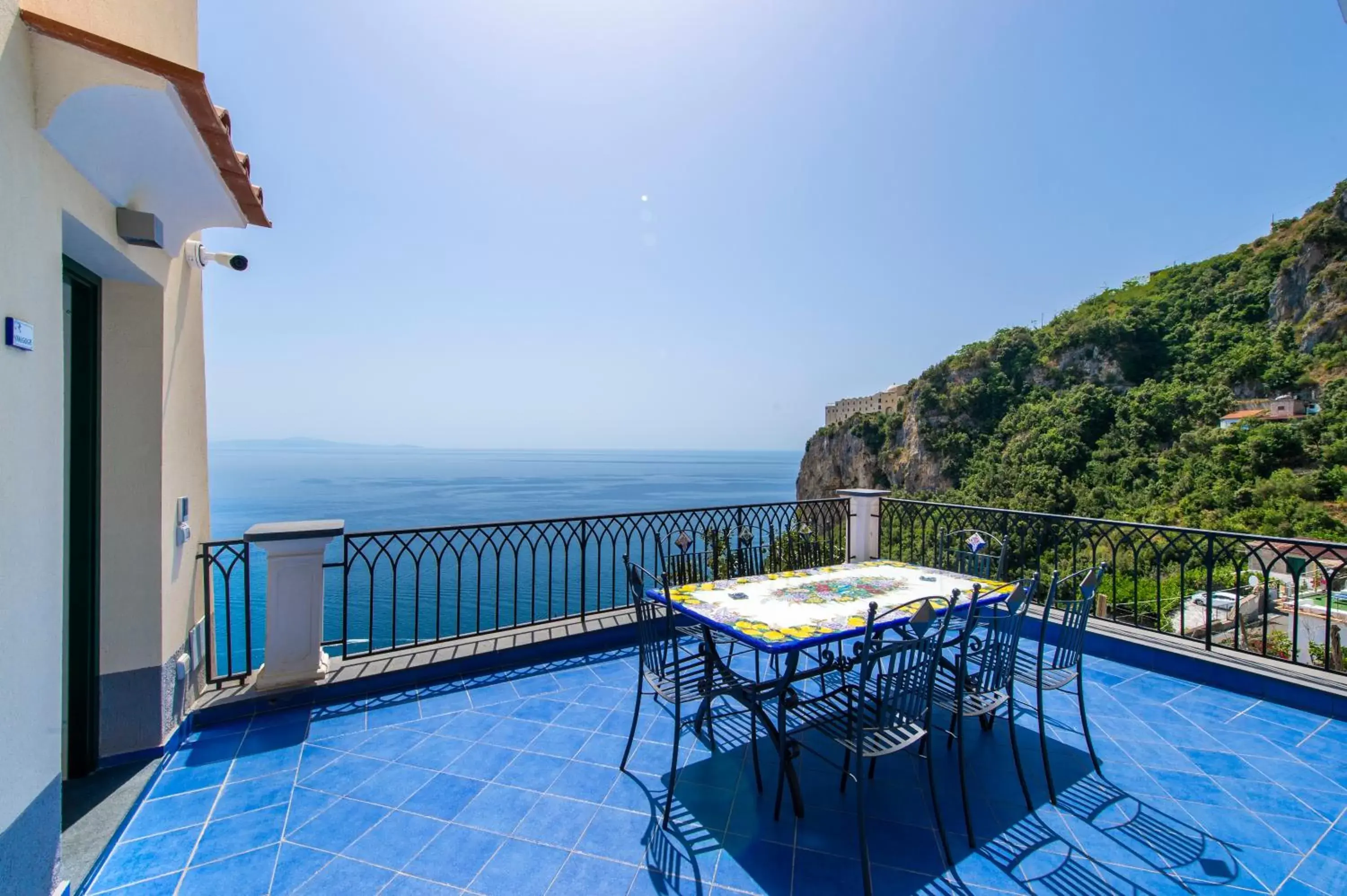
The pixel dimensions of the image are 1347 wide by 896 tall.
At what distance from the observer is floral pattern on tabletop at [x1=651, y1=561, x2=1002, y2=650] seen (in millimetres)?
2170

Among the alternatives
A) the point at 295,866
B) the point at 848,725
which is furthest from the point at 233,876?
the point at 848,725

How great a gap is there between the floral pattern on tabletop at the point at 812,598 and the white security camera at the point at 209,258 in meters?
2.69

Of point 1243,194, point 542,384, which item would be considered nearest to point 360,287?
point 1243,194

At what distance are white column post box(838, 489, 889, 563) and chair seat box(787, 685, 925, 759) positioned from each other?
3089mm

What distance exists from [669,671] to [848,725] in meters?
0.83

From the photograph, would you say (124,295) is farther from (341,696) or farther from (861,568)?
(861,568)

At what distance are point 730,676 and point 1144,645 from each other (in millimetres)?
3161

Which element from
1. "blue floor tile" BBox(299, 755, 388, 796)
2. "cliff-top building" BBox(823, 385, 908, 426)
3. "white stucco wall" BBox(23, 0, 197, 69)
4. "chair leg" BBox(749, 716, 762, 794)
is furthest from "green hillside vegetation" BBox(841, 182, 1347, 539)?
"white stucco wall" BBox(23, 0, 197, 69)

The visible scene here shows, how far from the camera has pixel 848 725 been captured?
2.00 m

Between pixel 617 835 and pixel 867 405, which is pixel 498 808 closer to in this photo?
pixel 617 835

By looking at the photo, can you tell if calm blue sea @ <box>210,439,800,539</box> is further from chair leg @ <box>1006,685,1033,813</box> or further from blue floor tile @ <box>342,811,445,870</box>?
chair leg @ <box>1006,685,1033,813</box>

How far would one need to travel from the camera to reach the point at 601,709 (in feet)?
9.62

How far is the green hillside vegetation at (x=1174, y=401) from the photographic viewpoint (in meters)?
20.5

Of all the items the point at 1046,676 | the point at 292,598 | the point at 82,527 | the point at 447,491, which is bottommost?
the point at 447,491
